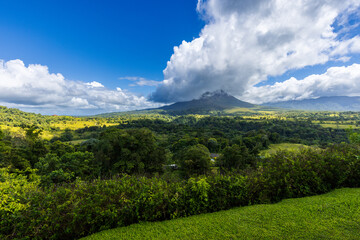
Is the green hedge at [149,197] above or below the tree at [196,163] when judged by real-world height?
above

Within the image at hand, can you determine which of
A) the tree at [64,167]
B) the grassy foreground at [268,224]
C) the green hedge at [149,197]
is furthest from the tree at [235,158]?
the grassy foreground at [268,224]

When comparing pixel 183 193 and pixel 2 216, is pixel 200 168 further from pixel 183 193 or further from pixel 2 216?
pixel 2 216

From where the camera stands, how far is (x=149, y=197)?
4242 millimetres

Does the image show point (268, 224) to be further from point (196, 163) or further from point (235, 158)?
point (235, 158)

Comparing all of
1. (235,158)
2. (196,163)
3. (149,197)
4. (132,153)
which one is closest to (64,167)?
(132,153)

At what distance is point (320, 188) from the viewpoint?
17.0 feet

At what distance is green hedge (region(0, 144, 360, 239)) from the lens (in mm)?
3674

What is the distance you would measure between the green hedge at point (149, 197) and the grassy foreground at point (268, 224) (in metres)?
0.35

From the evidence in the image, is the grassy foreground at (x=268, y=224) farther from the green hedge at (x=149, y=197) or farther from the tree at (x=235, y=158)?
the tree at (x=235, y=158)

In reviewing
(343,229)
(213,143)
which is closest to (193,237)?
(343,229)

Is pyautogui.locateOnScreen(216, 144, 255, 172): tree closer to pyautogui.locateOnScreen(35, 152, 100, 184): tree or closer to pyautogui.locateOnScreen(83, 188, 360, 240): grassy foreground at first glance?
pyautogui.locateOnScreen(35, 152, 100, 184): tree

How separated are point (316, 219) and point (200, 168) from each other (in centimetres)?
1809

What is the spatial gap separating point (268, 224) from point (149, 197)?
3196mm

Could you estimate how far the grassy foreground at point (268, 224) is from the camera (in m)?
3.41
